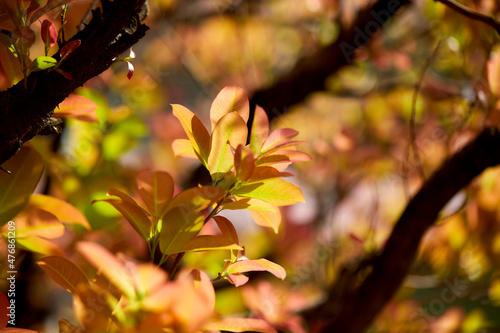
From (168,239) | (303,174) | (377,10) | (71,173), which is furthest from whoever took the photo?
(303,174)

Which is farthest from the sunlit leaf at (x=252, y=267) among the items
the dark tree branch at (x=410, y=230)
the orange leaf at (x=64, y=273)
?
the dark tree branch at (x=410, y=230)

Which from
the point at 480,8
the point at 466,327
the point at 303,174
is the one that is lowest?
the point at 466,327

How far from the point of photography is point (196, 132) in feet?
1.23

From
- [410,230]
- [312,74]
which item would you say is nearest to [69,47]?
[410,230]

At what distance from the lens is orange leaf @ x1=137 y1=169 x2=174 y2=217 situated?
33 cm

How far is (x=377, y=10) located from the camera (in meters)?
0.87

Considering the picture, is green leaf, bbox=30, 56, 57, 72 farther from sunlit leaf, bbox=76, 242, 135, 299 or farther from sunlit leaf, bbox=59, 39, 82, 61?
sunlit leaf, bbox=76, 242, 135, 299

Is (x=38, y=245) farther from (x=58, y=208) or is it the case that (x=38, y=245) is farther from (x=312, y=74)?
(x=312, y=74)

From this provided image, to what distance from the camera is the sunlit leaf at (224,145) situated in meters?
0.37

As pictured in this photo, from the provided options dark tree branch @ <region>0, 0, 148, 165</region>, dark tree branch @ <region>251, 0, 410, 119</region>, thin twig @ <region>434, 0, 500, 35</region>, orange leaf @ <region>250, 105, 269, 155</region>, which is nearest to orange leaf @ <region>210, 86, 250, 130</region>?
orange leaf @ <region>250, 105, 269, 155</region>

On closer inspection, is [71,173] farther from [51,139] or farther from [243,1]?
[243,1]

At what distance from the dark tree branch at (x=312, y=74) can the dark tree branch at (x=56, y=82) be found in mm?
679

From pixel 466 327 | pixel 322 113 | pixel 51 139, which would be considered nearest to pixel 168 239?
pixel 51 139

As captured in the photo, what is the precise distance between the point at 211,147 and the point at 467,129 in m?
0.63
